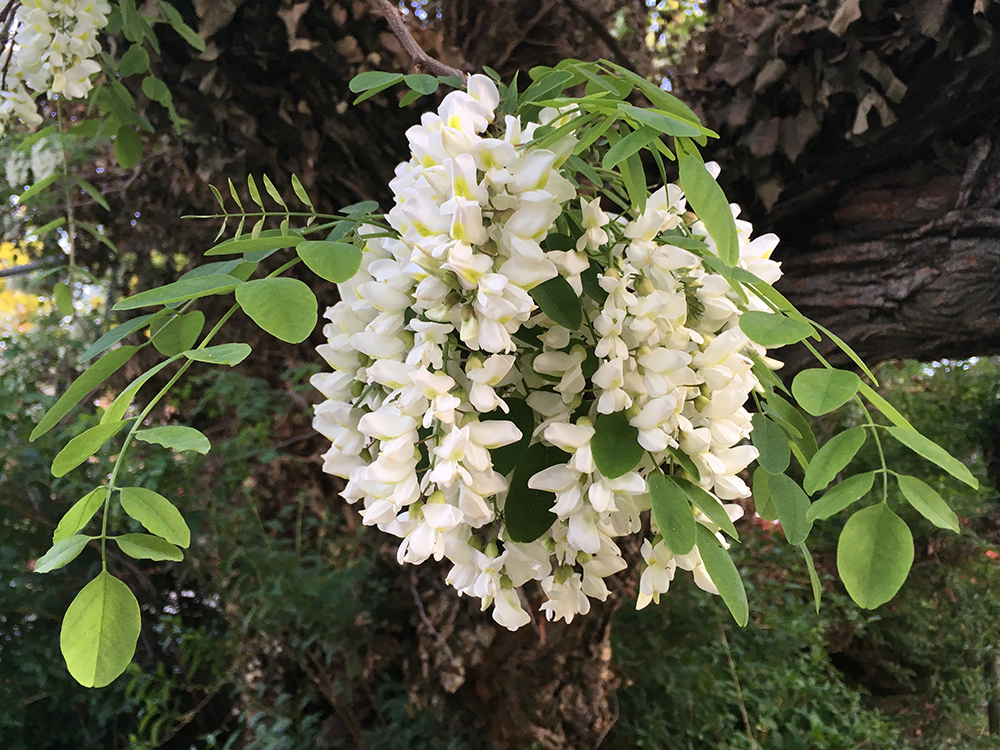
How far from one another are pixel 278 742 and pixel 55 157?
3.94ft

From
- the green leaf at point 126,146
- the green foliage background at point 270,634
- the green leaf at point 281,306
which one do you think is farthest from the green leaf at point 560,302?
the green foliage background at point 270,634

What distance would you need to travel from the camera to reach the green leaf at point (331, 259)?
312 mm

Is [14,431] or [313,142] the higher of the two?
[313,142]

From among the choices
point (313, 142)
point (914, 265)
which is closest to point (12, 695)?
point (313, 142)

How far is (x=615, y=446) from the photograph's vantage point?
0.32 meters

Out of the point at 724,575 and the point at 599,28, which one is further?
the point at 599,28

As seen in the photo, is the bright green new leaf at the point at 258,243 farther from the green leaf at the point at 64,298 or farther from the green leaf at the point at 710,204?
the green leaf at the point at 64,298

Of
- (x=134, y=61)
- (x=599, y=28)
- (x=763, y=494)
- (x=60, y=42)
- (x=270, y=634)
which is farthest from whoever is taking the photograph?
(x=270, y=634)

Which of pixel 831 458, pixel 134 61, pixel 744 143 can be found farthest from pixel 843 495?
pixel 134 61

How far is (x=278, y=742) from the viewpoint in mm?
986

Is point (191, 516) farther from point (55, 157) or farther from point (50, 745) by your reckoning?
point (55, 157)

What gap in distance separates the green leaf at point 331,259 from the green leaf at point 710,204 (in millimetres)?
186

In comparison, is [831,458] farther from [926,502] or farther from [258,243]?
[258,243]

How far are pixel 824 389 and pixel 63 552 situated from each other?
0.44m
